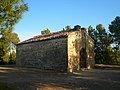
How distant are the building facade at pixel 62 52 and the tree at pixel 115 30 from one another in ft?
41.7

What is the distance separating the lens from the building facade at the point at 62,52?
25.9m

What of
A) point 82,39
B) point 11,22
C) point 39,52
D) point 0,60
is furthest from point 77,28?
point 0,60

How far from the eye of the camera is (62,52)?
26031 mm

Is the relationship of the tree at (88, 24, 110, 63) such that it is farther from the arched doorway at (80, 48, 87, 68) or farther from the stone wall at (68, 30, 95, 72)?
the arched doorway at (80, 48, 87, 68)

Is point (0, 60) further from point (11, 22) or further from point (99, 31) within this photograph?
point (11, 22)

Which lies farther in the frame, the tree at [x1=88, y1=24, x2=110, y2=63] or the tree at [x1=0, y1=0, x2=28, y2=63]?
the tree at [x1=88, y1=24, x2=110, y2=63]

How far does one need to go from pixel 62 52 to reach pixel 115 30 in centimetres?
2116

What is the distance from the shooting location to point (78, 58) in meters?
28.0

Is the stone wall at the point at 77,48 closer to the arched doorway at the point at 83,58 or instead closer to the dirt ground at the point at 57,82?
the arched doorway at the point at 83,58

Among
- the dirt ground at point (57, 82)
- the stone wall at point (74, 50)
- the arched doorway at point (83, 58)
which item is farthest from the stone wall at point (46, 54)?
the dirt ground at point (57, 82)

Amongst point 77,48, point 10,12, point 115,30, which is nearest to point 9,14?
point 10,12

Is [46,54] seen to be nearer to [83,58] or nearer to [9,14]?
[83,58]

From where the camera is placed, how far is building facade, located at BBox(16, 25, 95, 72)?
2591cm

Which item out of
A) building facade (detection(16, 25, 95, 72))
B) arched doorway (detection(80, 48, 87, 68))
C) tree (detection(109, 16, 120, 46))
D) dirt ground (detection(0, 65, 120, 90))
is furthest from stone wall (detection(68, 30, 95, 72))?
tree (detection(109, 16, 120, 46))
